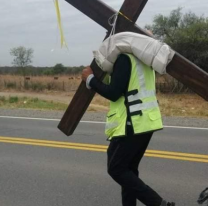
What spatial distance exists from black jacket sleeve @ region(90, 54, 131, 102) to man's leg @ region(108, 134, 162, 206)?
41 cm

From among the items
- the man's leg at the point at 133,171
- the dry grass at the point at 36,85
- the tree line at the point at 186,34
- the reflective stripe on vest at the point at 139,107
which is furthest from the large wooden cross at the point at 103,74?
the dry grass at the point at 36,85

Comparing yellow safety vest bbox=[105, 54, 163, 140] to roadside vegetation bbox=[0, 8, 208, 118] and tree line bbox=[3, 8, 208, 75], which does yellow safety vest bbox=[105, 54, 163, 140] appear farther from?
tree line bbox=[3, 8, 208, 75]

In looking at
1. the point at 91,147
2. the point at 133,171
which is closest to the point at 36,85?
the point at 91,147

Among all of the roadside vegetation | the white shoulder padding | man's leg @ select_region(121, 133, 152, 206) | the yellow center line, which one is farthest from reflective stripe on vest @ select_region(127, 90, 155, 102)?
the roadside vegetation

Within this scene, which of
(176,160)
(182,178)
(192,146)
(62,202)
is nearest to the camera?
(62,202)

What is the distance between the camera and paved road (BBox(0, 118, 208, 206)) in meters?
4.55

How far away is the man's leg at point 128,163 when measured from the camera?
312cm

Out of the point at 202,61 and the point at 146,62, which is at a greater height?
the point at 146,62

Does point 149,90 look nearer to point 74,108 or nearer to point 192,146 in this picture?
point 74,108

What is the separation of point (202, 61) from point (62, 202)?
19915 millimetres

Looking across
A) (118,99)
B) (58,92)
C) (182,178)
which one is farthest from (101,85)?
(58,92)

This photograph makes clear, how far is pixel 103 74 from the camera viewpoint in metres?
3.19

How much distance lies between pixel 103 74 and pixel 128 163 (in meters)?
Answer: 0.84

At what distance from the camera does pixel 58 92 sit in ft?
110
